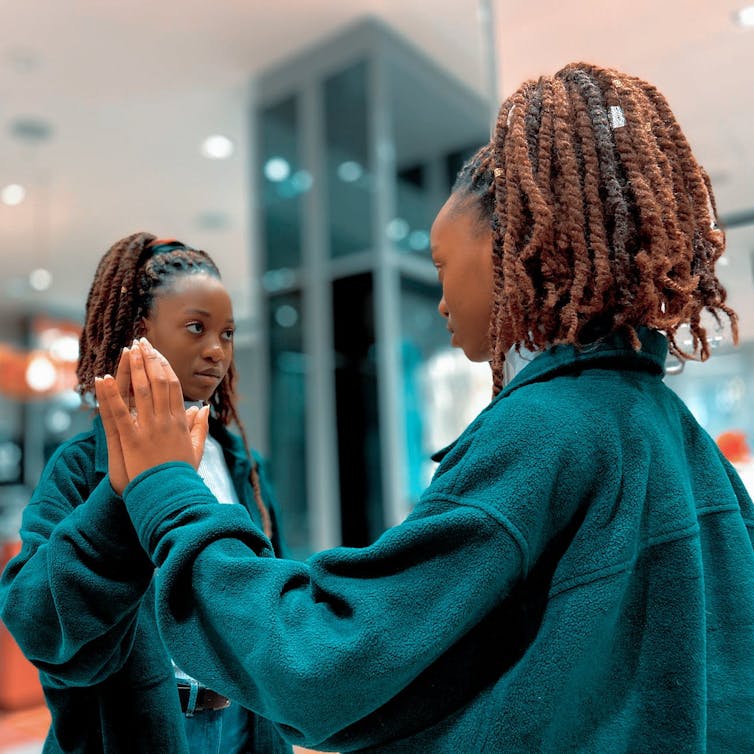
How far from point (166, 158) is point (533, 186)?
3442mm

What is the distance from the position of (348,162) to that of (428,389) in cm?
113

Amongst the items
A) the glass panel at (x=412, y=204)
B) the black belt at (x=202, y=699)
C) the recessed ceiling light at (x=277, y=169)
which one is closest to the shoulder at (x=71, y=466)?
the black belt at (x=202, y=699)

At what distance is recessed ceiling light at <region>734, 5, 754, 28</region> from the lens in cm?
142

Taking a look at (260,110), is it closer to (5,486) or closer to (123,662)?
(5,486)

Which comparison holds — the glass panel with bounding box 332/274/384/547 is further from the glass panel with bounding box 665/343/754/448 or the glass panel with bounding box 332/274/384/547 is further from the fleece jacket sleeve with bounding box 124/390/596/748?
the fleece jacket sleeve with bounding box 124/390/596/748

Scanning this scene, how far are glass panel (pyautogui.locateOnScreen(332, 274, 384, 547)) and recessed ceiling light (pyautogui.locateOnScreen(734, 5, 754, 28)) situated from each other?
7.04 ft

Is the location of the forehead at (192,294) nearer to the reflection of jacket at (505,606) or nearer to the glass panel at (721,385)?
the reflection of jacket at (505,606)

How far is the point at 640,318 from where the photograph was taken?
0.62m

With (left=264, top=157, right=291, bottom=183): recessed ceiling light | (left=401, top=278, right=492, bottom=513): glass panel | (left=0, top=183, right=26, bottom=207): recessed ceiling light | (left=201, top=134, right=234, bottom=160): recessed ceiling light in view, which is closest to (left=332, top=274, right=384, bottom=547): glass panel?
(left=401, top=278, right=492, bottom=513): glass panel

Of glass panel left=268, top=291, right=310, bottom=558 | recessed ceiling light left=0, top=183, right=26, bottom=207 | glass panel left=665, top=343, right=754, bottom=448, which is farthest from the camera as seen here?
recessed ceiling light left=0, top=183, right=26, bottom=207

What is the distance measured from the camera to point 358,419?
3396mm

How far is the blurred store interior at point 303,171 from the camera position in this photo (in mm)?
3289

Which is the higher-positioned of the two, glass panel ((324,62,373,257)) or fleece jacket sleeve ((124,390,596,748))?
glass panel ((324,62,373,257))

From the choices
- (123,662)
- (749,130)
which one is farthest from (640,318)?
(749,130)
